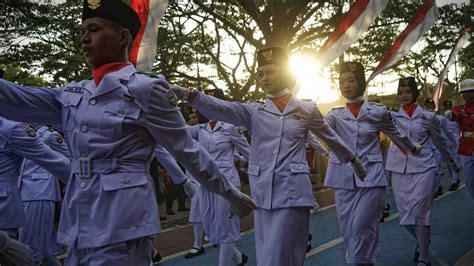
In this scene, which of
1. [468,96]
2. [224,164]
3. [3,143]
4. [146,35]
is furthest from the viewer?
[468,96]

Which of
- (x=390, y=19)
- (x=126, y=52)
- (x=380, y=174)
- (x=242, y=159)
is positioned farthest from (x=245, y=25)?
(x=126, y=52)

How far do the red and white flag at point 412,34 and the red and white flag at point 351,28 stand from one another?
0.73 meters

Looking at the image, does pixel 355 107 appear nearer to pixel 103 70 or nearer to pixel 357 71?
pixel 357 71

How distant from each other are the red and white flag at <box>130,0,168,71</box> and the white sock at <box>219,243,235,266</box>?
3521 millimetres

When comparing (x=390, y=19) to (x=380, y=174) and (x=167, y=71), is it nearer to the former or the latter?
(x=167, y=71)

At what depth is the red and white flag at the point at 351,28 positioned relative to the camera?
6395mm

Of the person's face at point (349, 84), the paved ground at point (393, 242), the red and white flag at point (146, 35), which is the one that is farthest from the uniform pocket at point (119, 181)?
the paved ground at point (393, 242)

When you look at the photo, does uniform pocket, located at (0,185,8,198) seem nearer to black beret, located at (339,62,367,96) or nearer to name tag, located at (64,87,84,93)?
name tag, located at (64,87,84,93)

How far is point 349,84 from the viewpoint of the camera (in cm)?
659

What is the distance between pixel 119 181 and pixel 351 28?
4.24 meters

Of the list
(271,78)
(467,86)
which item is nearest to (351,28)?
(271,78)

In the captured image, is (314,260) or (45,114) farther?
(314,260)

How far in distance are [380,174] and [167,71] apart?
16.1 m

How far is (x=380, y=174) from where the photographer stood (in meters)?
6.43
